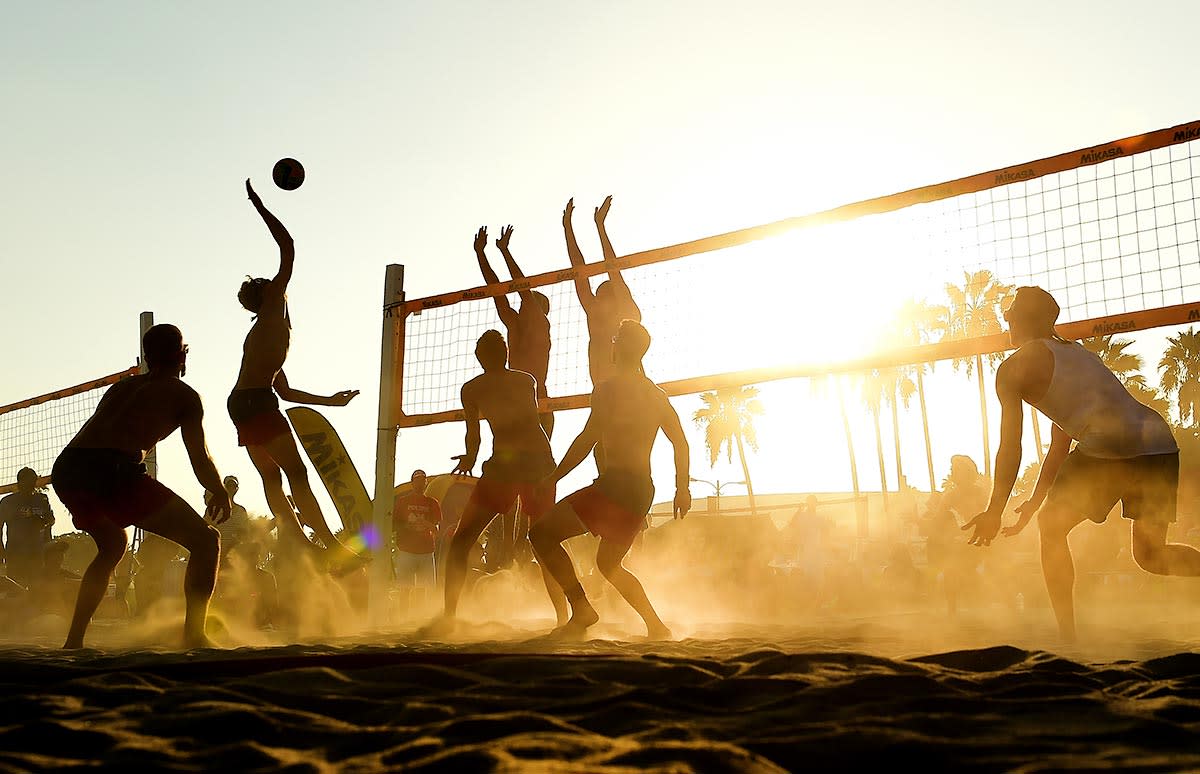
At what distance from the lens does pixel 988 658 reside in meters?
2.94

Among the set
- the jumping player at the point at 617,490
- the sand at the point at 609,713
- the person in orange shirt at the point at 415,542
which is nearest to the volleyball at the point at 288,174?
the jumping player at the point at 617,490

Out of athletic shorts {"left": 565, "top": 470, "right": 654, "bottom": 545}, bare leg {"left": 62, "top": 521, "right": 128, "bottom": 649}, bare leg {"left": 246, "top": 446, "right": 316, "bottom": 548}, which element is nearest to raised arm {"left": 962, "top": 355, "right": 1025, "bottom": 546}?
athletic shorts {"left": 565, "top": 470, "right": 654, "bottom": 545}

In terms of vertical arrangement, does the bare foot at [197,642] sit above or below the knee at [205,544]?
below

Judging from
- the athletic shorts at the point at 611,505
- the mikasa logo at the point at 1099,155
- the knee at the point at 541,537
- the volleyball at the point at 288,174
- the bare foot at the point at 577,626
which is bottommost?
the bare foot at the point at 577,626

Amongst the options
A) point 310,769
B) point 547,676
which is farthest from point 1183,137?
point 310,769

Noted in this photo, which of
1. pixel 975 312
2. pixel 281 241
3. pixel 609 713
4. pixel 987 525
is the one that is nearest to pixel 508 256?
pixel 281 241

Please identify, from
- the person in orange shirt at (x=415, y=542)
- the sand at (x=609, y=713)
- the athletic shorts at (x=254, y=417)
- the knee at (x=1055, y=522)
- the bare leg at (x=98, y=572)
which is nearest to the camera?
the sand at (x=609, y=713)

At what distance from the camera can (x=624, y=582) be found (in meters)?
4.93

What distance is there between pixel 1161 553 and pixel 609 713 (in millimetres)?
3200

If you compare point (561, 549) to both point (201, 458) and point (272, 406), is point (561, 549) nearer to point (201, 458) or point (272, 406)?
point (201, 458)

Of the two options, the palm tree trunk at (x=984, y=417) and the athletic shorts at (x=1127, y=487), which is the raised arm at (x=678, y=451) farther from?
the palm tree trunk at (x=984, y=417)

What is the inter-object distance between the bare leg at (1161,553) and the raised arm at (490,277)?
14.9 ft

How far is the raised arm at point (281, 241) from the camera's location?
591cm

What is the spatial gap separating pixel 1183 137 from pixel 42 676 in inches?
220
